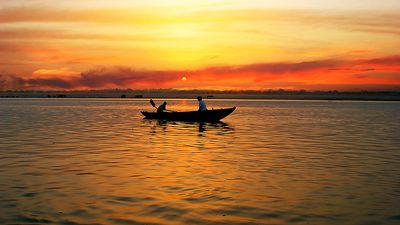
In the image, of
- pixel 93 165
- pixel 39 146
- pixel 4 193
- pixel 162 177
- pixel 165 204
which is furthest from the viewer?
pixel 39 146

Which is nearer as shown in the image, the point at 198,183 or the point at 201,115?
the point at 198,183

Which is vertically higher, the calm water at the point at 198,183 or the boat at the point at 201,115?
the boat at the point at 201,115

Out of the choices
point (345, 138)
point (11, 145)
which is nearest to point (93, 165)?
point (11, 145)

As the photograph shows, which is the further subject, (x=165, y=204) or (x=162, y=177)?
(x=162, y=177)

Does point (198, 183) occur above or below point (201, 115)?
below

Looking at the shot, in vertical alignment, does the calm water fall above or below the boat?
below

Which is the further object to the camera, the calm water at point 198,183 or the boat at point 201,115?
the boat at point 201,115

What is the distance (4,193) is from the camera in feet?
42.2

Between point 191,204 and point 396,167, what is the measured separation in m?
9.91

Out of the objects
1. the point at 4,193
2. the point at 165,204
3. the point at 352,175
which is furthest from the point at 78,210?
the point at 352,175

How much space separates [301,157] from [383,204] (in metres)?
8.84

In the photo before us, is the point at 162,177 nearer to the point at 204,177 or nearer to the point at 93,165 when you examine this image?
the point at 204,177

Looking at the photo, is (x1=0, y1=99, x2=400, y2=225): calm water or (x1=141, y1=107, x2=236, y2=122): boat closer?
(x1=0, y1=99, x2=400, y2=225): calm water

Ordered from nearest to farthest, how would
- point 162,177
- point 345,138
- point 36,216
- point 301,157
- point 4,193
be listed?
1. point 36,216
2. point 4,193
3. point 162,177
4. point 301,157
5. point 345,138
